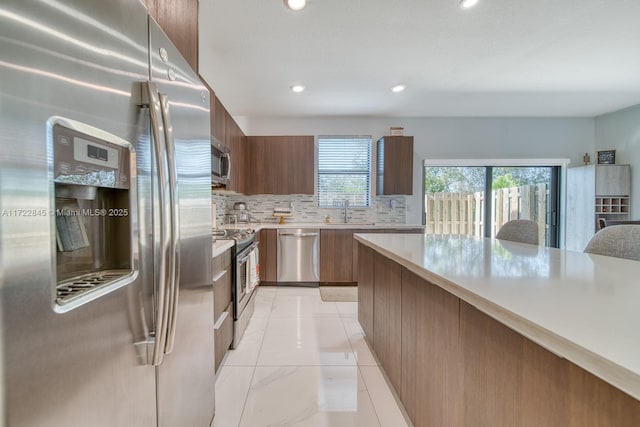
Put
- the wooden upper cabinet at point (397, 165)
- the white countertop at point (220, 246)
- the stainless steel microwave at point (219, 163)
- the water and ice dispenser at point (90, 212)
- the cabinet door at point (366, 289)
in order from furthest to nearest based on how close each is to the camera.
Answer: the wooden upper cabinet at point (397, 165)
the stainless steel microwave at point (219, 163)
the cabinet door at point (366, 289)
the white countertop at point (220, 246)
the water and ice dispenser at point (90, 212)

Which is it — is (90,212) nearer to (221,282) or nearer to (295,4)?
(221,282)

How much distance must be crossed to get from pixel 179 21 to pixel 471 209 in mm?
4739

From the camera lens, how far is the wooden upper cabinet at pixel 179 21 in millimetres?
1049

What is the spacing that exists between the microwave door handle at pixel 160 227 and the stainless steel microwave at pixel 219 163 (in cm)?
169

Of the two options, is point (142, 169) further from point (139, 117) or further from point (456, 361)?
point (456, 361)

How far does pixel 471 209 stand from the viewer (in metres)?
4.67

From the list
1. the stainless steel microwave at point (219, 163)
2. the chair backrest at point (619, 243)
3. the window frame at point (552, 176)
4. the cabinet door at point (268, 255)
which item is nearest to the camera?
the chair backrest at point (619, 243)

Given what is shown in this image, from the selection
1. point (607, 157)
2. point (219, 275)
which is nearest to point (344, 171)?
point (219, 275)

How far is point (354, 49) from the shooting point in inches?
102

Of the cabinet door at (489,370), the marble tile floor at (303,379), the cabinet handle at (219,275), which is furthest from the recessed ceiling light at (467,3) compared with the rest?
the marble tile floor at (303,379)

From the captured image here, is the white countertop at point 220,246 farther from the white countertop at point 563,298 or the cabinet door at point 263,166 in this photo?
the cabinet door at point 263,166

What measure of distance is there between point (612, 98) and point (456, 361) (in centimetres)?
500

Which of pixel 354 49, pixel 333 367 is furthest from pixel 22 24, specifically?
pixel 354 49

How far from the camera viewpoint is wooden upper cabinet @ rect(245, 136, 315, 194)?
14.2ft
